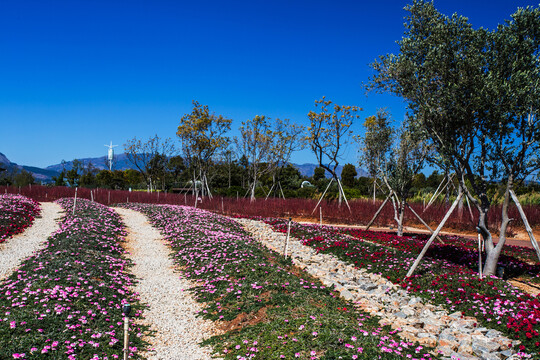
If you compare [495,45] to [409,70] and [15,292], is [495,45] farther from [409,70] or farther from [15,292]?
[15,292]

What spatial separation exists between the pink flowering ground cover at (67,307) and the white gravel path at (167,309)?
0.31m

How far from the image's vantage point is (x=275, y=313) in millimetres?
5848

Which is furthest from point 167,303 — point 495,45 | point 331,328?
point 495,45

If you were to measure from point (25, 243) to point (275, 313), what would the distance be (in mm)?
10873

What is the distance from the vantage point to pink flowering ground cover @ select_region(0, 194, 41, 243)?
13.4m

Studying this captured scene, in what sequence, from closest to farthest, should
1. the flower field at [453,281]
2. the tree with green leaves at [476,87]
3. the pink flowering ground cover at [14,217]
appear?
the flower field at [453,281] → the tree with green leaves at [476,87] → the pink flowering ground cover at [14,217]

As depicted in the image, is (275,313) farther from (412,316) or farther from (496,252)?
(496,252)

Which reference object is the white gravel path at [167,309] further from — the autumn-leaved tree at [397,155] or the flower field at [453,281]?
the autumn-leaved tree at [397,155]

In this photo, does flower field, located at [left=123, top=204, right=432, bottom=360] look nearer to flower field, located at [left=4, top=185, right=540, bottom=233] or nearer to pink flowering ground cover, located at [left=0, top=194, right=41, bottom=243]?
pink flowering ground cover, located at [left=0, top=194, right=41, bottom=243]

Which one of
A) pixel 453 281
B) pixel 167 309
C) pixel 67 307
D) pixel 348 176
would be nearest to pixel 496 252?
pixel 453 281

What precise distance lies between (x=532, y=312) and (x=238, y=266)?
5891 millimetres

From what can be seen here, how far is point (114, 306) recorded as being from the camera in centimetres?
645

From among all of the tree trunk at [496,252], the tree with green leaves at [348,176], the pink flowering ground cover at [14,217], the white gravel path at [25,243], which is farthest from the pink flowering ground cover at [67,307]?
the tree with green leaves at [348,176]

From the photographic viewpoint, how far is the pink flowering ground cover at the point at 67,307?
15.3 ft
